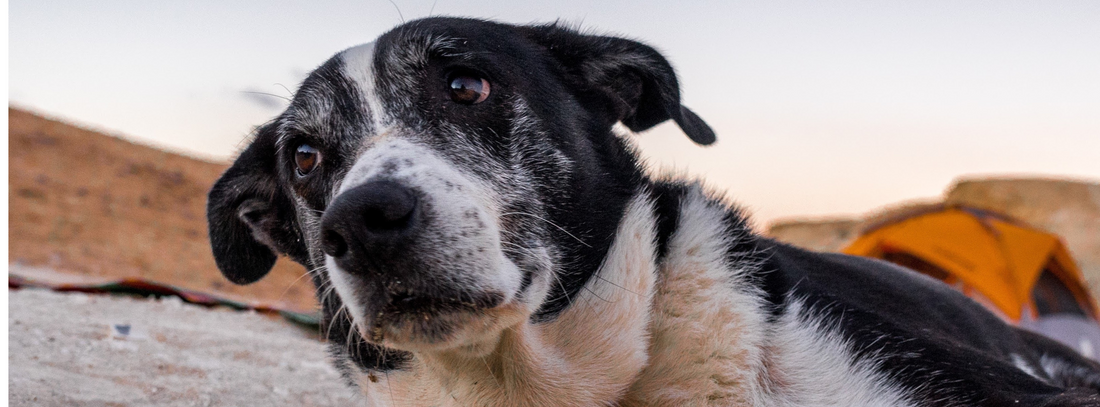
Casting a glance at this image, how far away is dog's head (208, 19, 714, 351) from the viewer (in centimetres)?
172

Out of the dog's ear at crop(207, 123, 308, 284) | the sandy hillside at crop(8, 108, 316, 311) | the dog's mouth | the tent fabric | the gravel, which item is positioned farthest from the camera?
the sandy hillside at crop(8, 108, 316, 311)

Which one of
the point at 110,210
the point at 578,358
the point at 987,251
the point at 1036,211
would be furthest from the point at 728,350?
the point at 110,210

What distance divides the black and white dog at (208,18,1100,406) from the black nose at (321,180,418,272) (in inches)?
1.4

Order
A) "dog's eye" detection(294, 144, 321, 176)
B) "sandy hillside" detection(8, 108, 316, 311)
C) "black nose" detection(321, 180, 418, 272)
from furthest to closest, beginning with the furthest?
"sandy hillside" detection(8, 108, 316, 311)
"dog's eye" detection(294, 144, 321, 176)
"black nose" detection(321, 180, 418, 272)

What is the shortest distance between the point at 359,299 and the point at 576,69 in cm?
111

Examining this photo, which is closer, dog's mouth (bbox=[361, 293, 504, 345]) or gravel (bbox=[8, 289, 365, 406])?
dog's mouth (bbox=[361, 293, 504, 345])

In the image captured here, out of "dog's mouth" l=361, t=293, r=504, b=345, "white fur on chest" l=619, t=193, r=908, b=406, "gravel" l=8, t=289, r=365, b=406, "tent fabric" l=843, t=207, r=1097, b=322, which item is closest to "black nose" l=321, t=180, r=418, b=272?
"dog's mouth" l=361, t=293, r=504, b=345

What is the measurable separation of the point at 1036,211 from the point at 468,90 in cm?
1413

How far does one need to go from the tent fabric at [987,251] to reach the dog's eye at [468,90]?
5.78 metres

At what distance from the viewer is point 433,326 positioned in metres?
1.77

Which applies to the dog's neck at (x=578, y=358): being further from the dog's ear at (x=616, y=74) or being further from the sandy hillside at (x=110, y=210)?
the sandy hillside at (x=110, y=210)

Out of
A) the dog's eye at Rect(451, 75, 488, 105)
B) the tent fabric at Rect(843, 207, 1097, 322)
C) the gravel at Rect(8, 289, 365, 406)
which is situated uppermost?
the dog's eye at Rect(451, 75, 488, 105)

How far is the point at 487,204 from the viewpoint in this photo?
191cm

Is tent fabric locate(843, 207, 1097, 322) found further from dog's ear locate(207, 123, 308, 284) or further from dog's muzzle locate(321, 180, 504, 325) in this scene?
dog's muzzle locate(321, 180, 504, 325)
